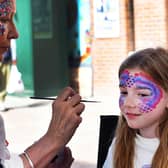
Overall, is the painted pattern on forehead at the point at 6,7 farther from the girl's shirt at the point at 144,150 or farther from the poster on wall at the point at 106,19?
the poster on wall at the point at 106,19

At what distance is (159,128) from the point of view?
2.19 metres

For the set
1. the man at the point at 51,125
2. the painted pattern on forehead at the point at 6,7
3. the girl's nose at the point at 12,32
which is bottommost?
the man at the point at 51,125

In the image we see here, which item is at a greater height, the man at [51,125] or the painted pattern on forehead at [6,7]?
the painted pattern on forehead at [6,7]

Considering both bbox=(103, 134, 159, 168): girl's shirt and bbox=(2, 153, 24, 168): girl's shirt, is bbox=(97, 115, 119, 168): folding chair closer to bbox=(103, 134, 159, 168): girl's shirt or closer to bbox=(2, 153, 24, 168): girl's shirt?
bbox=(103, 134, 159, 168): girl's shirt

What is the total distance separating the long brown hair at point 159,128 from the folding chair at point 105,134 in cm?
26

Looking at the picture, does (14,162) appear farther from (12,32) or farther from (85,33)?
(85,33)

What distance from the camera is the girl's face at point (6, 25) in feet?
6.19

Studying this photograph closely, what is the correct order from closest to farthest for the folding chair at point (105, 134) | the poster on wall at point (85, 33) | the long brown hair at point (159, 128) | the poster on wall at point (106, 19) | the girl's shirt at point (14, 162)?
1. the girl's shirt at point (14, 162)
2. the long brown hair at point (159, 128)
3. the folding chair at point (105, 134)
4. the poster on wall at point (106, 19)
5. the poster on wall at point (85, 33)

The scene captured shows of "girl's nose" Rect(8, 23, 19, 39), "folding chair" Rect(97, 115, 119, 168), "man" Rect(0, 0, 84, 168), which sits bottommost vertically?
"folding chair" Rect(97, 115, 119, 168)

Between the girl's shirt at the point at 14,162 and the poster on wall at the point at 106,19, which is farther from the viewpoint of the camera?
the poster on wall at the point at 106,19

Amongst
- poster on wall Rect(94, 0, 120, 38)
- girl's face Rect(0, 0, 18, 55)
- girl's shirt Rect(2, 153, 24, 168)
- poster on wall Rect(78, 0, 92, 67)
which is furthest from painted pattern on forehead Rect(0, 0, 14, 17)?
poster on wall Rect(78, 0, 92, 67)

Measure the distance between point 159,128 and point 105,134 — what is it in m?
0.46

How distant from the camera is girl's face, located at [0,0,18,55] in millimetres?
1887

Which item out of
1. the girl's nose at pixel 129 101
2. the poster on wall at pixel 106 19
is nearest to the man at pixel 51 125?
the girl's nose at pixel 129 101
